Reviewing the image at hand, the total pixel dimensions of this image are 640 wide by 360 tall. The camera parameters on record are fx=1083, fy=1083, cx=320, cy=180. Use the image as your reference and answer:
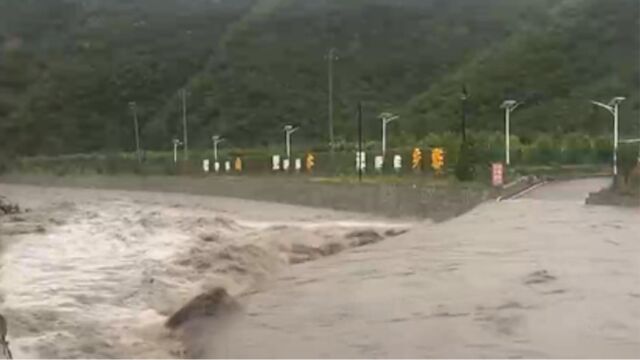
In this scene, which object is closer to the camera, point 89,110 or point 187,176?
point 187,176

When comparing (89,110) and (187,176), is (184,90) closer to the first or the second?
(89,110)

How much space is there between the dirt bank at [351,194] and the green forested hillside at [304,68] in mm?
23479

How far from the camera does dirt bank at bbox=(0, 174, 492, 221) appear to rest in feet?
99.1

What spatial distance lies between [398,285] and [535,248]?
204 inches

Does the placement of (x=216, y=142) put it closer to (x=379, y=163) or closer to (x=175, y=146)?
(x=175, y=146)

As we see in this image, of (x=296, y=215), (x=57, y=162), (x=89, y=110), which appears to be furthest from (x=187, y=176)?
(x=89, y=110)

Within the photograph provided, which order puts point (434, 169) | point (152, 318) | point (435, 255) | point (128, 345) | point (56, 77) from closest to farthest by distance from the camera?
point (128, 345) < point (152, 318) < point (435, 255) < point (434, 169) < point (56, 77)

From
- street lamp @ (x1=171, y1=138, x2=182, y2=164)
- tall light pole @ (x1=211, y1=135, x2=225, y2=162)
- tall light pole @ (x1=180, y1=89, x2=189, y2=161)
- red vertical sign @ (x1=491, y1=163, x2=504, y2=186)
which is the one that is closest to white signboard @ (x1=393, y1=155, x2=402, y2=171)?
red vertical sign @ (x1=491, y1=163, x2=504, y2=186)

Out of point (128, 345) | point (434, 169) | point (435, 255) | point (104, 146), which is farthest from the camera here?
point (104, 146)

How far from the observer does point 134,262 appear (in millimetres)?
19203

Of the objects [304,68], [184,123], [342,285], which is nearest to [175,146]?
[184,123]

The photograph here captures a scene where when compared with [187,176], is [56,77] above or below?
above

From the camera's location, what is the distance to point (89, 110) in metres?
91.0

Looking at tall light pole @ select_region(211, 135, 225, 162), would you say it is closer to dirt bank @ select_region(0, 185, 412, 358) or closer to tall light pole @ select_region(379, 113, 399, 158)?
tall light pole @ select_region(379, 113, 399, 158)
